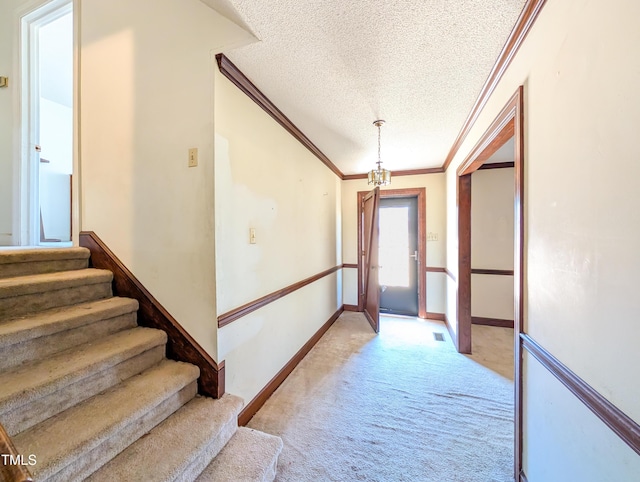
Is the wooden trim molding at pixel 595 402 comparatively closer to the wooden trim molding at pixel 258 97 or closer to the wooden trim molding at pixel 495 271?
the wooden trim molding at pixel 258 97

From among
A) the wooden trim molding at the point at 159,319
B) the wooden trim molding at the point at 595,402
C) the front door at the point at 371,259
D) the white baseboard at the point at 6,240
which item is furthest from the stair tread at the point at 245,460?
the white baseboard at the point at 6,240

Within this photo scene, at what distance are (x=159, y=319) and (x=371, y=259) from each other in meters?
2.74

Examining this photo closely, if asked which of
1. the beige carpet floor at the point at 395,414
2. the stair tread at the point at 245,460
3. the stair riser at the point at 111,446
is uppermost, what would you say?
the stair riser at the point at 111,446

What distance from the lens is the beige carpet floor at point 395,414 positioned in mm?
1432

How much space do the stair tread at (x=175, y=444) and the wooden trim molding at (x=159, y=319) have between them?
0.39 ft

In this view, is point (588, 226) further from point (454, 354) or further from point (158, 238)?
point (454, 354)

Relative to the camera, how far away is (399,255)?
429 centimetres

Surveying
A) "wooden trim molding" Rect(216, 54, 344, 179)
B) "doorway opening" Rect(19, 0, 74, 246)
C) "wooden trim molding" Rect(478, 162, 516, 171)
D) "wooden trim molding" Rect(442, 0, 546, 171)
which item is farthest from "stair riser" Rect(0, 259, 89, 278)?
"wooden trim molding" Rect(478, 162, 516, 171)

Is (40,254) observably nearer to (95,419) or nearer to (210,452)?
(95,419)

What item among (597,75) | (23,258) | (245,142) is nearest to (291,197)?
(245,142)

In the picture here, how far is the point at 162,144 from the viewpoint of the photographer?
1.64 meters

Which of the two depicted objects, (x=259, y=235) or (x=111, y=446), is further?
(x=259, y=235)

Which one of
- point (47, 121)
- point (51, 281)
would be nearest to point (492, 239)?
point (51, 281)

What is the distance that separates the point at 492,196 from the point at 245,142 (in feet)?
11.5
